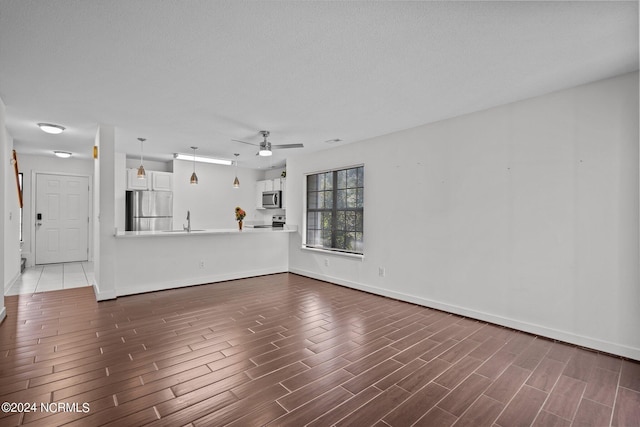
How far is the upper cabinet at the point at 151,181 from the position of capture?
6.55m

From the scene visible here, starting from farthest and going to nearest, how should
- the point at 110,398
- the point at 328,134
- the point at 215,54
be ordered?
the point at 328,134 → the point at 215,54 → the point at 110,398

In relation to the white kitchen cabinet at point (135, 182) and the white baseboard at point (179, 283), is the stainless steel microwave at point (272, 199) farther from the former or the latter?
the white kitchen cabinet at point (135, 182)

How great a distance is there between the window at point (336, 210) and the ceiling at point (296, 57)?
1606 mm

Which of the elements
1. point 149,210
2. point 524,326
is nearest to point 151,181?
point 149,210

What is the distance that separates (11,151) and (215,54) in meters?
5.15

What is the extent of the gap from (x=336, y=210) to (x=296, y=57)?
11.6 feet

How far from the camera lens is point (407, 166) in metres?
4.44

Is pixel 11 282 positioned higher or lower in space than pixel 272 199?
lower

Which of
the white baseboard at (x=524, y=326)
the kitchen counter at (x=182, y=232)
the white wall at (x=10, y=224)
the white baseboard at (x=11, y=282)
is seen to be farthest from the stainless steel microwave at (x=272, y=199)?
the white baseboard at (x=11, y=282)

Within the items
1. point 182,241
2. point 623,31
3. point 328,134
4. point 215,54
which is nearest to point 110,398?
point 215,54

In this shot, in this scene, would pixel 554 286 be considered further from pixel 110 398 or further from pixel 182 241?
pixel 182 241

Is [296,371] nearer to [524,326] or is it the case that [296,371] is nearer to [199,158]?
[524,326]

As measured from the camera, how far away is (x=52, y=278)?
5652mm

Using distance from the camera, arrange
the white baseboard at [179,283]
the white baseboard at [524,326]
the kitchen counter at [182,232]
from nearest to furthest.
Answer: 1. the white baseboard at [524,326]
2. the white baseboard at [179,283]
3. the kitchen counter at [182,232]
